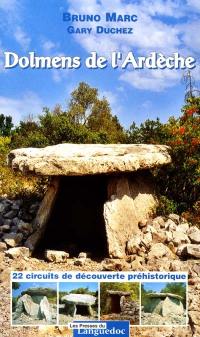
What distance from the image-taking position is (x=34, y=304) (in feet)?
28.6

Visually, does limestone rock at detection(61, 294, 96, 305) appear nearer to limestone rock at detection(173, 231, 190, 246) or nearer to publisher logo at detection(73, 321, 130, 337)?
publisher logo at detection(73, 321, 130, 337)

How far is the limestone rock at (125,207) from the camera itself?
1051 cm

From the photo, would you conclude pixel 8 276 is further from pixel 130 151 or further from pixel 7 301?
pixel 130 151

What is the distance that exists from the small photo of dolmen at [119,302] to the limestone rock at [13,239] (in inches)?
111

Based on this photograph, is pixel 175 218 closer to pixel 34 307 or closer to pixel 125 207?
pixel 125 207

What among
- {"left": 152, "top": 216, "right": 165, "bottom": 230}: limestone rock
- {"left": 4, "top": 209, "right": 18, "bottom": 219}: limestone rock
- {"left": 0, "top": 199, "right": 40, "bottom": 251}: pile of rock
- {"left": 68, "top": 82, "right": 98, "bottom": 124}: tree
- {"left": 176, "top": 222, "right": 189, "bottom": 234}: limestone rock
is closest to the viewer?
{"left": 176, "top": 222, "right": 189, "bottom": 234}: limestone rock

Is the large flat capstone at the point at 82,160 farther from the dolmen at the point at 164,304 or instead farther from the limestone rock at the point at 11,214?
the dolmen at the point at 164,304

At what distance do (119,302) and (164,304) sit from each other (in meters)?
0.64

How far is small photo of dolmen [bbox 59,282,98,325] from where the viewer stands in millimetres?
8594

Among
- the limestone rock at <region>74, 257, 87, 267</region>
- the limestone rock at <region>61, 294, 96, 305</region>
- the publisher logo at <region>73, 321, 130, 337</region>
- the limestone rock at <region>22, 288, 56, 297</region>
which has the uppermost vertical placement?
the limestone rock at <region>74, 257, 87, 267</region>

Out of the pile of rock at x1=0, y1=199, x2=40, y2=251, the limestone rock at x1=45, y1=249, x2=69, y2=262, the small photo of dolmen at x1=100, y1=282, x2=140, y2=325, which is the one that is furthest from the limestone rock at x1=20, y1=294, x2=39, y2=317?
the pile of rock at x1=0, y1=199, x2=40, y2=251

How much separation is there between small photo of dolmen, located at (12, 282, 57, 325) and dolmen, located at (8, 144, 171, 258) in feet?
6.44

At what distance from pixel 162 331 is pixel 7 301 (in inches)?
89.6

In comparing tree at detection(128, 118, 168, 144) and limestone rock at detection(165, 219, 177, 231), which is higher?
tree at detection(128, 118, 168, 144)
